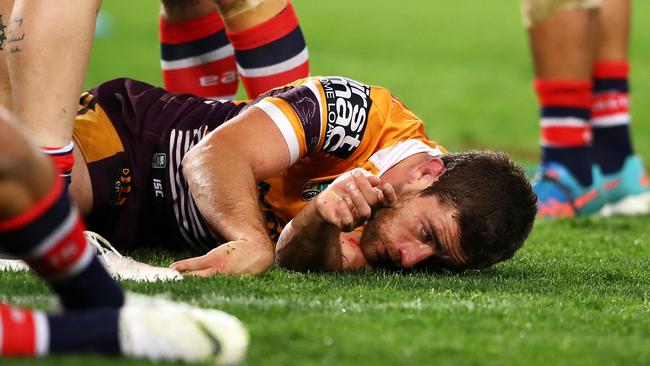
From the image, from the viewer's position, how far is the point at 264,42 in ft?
12.6

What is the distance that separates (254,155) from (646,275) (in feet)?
3.91

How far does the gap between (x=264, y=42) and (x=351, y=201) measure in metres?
1.19

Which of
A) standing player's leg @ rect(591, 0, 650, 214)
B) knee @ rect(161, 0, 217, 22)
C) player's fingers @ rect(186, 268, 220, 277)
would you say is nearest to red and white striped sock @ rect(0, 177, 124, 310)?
player's fingers @ rect(186, 268, 220, 277)

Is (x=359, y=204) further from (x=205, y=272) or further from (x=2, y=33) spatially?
(x=2, y=33)

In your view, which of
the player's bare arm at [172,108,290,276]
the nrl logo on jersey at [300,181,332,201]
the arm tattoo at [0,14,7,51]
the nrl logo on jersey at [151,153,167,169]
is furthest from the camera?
the nrl logo on jersey at [151,153,167,169]

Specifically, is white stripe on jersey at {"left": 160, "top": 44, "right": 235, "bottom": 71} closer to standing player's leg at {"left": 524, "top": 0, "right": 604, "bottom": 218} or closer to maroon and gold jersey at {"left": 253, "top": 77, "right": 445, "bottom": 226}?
maroon and gold jersey at {"left": 253, "top": 77, "right": 445, "bottom": 226}

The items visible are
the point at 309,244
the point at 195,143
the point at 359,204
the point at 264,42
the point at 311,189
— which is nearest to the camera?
the point at 359,204

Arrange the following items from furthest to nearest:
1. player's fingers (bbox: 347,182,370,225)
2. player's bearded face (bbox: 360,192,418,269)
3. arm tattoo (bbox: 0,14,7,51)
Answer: arm tattoo (bbox: 0,14,7,51), player's bearded face (bbox: 360,192,418,269), player's fingers (bbox: 347,182,370,225)

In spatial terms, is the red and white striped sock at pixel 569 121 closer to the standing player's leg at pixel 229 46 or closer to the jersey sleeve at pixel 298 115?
the standing player's leg at pixel 229 46

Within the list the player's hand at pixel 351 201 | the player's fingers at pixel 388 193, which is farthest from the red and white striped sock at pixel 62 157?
the player's fingers at pixel 388 193

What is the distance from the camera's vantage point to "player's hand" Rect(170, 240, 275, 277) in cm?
284

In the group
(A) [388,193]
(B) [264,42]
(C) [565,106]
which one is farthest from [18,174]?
(C) [565,106]

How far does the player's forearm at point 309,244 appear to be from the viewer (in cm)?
290

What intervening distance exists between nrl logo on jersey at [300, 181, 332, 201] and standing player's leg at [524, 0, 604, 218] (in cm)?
209
